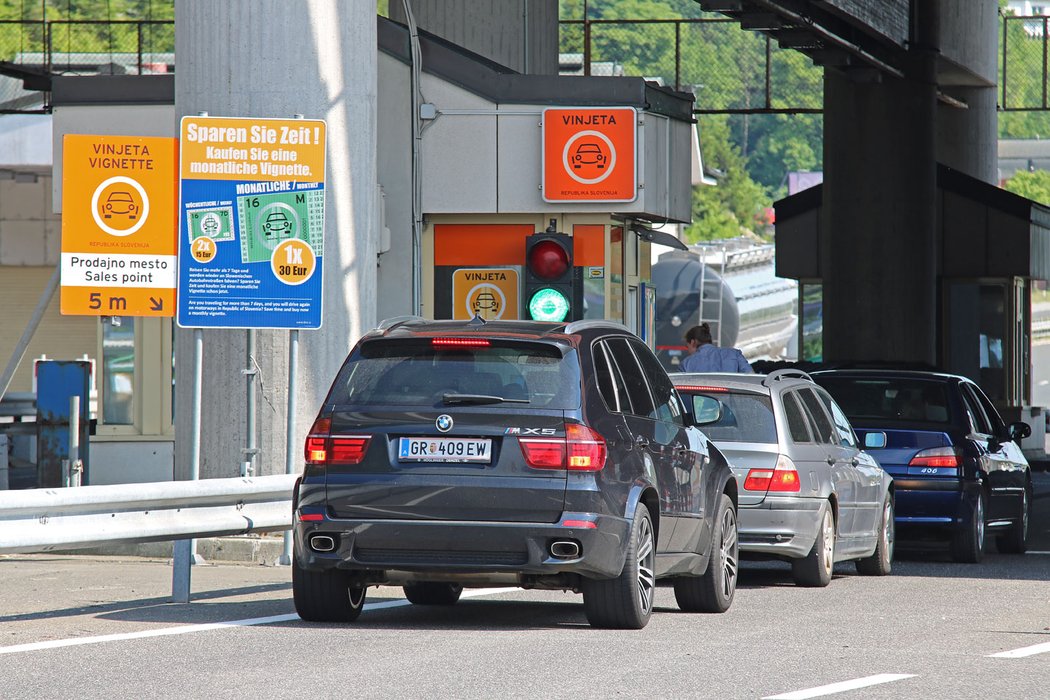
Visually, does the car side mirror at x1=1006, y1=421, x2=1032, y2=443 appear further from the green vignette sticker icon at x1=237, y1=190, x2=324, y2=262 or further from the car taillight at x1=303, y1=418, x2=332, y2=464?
the car taillight at x1=303, y1=418, x2=332, y2=464

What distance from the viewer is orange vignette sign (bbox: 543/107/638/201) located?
2064 cm

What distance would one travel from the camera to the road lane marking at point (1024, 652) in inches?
354

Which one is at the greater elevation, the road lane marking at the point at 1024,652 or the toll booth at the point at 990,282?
the toll booth at the point at 990,282

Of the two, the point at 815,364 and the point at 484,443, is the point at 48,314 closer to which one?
the point at 815,364

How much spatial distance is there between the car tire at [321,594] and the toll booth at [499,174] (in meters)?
11.1

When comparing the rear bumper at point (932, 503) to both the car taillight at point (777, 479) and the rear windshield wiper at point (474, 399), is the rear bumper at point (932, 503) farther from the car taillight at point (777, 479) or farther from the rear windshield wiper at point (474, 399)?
the rear windshield wiper at point (474, 399)

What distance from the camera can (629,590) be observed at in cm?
962

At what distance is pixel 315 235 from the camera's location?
1277 cm

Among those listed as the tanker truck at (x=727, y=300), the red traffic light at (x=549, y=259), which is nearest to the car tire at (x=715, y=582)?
the red traffic light at (x=549, y=259)

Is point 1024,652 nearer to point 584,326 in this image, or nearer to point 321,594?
point 584,326

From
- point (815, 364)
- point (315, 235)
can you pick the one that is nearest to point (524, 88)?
point (815, 364)

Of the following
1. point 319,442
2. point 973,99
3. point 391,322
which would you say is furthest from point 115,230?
point 973,99

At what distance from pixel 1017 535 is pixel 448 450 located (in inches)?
342

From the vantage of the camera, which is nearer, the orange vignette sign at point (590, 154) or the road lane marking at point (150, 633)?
the road lane marking at point (150, 633)
